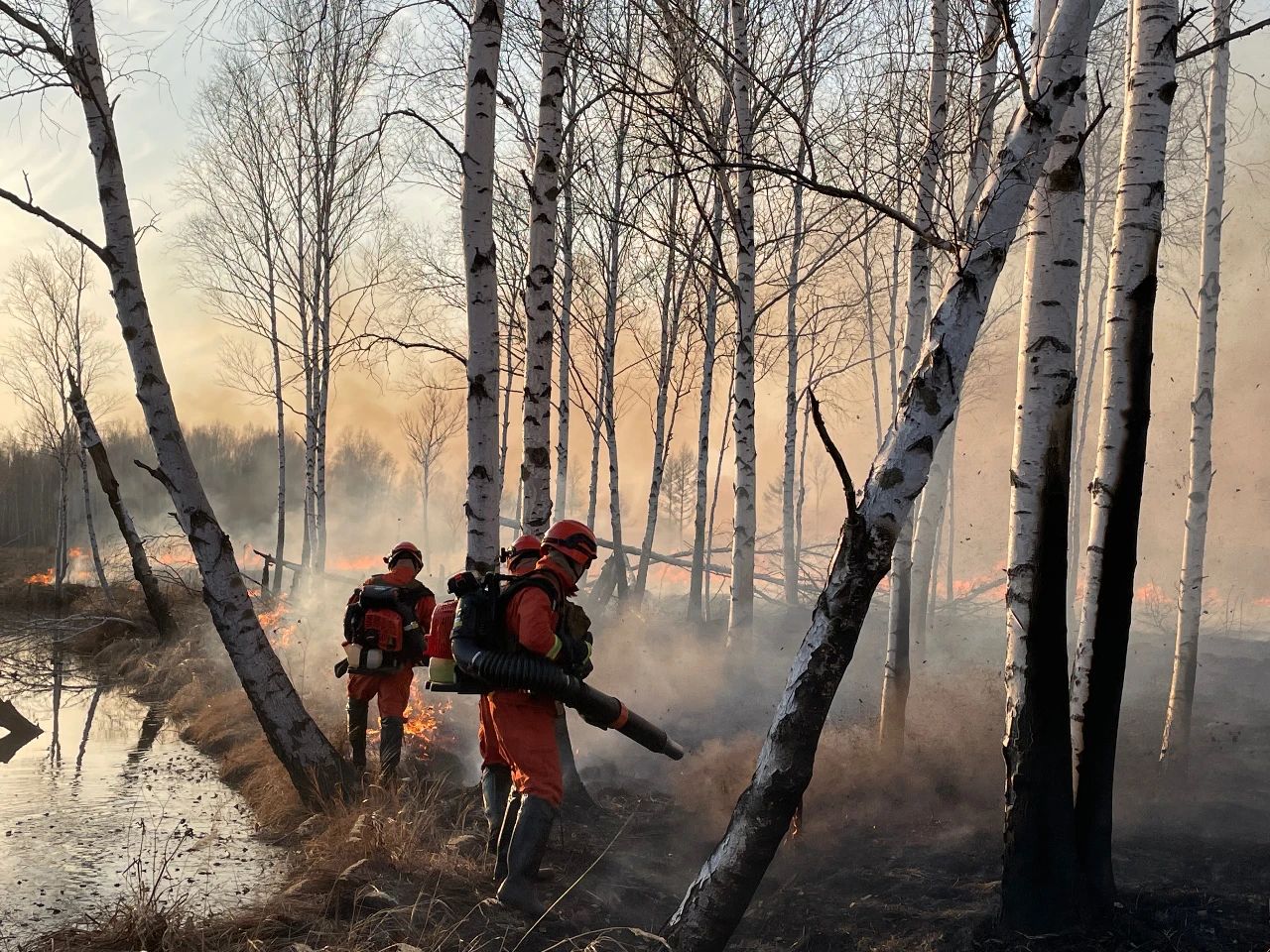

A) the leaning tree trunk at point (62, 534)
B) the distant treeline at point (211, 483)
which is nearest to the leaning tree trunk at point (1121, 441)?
the leaning tree trunk at point (62, 534)

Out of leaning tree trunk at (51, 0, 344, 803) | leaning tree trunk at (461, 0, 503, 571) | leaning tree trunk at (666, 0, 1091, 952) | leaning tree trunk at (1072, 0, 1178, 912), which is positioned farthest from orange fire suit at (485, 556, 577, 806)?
leaning tree trunk at (1072, 0, 1178, 912)

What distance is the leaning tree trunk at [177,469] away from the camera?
5578 mm

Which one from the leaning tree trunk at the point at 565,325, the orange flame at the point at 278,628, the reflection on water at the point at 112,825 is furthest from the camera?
the leaning tree trunk at the point at 565,325

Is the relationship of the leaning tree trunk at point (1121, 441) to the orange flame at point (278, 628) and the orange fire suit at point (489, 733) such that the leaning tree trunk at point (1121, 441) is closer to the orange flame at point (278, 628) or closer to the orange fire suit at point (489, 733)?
the orange fire suit at point (489, 733)

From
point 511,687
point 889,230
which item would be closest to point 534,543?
point 511,687

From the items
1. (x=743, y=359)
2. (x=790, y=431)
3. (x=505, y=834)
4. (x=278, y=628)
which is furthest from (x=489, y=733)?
(x=790, y=431)

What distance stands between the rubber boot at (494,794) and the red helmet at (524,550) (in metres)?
1.29

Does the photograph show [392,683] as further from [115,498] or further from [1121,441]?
[115,498]

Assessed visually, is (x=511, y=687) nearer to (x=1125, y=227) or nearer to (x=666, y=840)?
(x=666, y=840)

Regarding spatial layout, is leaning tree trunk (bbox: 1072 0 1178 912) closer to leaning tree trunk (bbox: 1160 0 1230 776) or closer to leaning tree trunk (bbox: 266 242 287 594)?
leaning tree trunk (bbox: 1160 0 1230 776)

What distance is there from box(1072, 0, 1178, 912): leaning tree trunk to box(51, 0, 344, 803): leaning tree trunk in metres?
4.65

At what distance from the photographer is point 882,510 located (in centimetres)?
357

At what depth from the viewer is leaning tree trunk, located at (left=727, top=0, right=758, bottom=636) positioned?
9266 millimetres

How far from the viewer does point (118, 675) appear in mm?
14078
